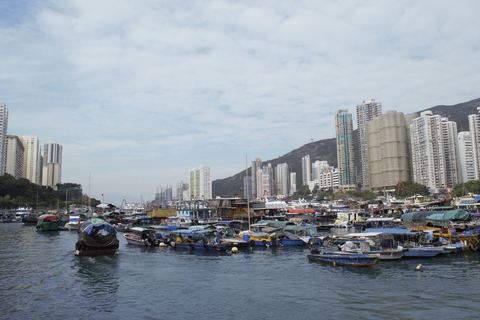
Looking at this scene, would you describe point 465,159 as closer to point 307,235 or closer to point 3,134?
point 307,235

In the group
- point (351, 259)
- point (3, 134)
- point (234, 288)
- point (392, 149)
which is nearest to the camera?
point (234, 288)

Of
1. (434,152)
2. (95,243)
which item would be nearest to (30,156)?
(95,243)

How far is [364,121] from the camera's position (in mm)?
168125

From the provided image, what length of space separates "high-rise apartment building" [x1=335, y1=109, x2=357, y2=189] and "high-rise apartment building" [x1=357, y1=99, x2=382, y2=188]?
4678 mm

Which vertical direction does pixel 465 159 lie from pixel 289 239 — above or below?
above

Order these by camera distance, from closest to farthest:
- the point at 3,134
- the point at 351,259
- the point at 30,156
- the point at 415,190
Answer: the point at 351,259, the point at 415,190, the point at 3,134, the point at 30,156

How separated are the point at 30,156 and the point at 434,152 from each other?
596ft

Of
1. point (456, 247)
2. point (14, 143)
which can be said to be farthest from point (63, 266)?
point (14, 143)

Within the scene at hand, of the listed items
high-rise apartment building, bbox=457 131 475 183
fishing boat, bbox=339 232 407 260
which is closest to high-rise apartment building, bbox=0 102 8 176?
fishing boat, bbox=339 232 407 260

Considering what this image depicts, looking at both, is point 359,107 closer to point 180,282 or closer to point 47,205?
point 47,205

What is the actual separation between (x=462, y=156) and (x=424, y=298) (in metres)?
134

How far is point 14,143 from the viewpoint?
14012 cm

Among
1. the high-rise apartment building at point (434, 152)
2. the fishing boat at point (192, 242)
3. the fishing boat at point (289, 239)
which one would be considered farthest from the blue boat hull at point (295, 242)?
the high-rise apartment building at point (434, 152)

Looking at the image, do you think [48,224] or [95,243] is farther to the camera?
[48,224]
